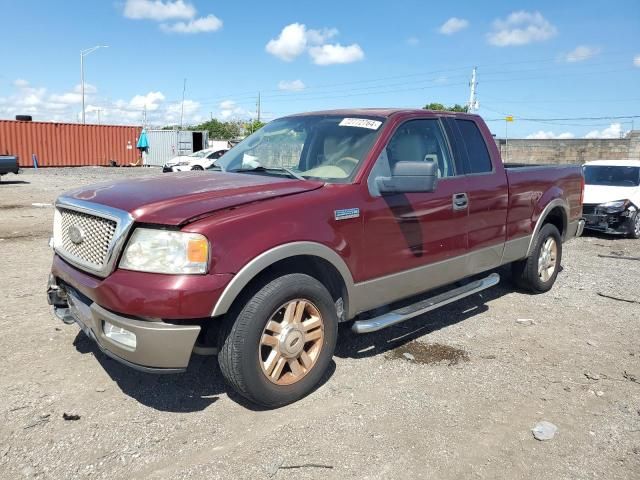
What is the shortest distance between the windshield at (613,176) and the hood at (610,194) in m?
0.32

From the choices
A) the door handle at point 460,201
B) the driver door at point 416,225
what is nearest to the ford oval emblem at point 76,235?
the driver door at point 416,225

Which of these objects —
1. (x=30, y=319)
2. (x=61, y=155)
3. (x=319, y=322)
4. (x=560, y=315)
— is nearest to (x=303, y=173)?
(x=319, y=322)

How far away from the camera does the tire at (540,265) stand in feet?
19.2

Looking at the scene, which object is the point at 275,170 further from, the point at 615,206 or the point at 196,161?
the point at 196,161

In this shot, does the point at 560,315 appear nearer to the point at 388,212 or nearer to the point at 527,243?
the point at 527,243

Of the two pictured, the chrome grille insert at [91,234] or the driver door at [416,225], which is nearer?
the chrome grille insert at [91,234]

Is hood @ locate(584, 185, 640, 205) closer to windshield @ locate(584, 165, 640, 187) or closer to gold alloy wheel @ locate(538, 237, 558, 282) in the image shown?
windshield @ locate(584, 165, 640, 187)

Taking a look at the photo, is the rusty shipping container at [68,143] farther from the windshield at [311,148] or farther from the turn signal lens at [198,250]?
the turn signal lens at [198,250]

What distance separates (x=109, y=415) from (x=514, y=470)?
238 centimetres

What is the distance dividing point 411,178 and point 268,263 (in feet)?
4.00

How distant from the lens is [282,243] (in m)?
3.21

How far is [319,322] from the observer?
3.53m

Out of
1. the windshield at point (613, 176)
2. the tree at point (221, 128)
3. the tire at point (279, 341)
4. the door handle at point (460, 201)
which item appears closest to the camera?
the tire at point (279, 341)

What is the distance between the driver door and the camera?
384cm
